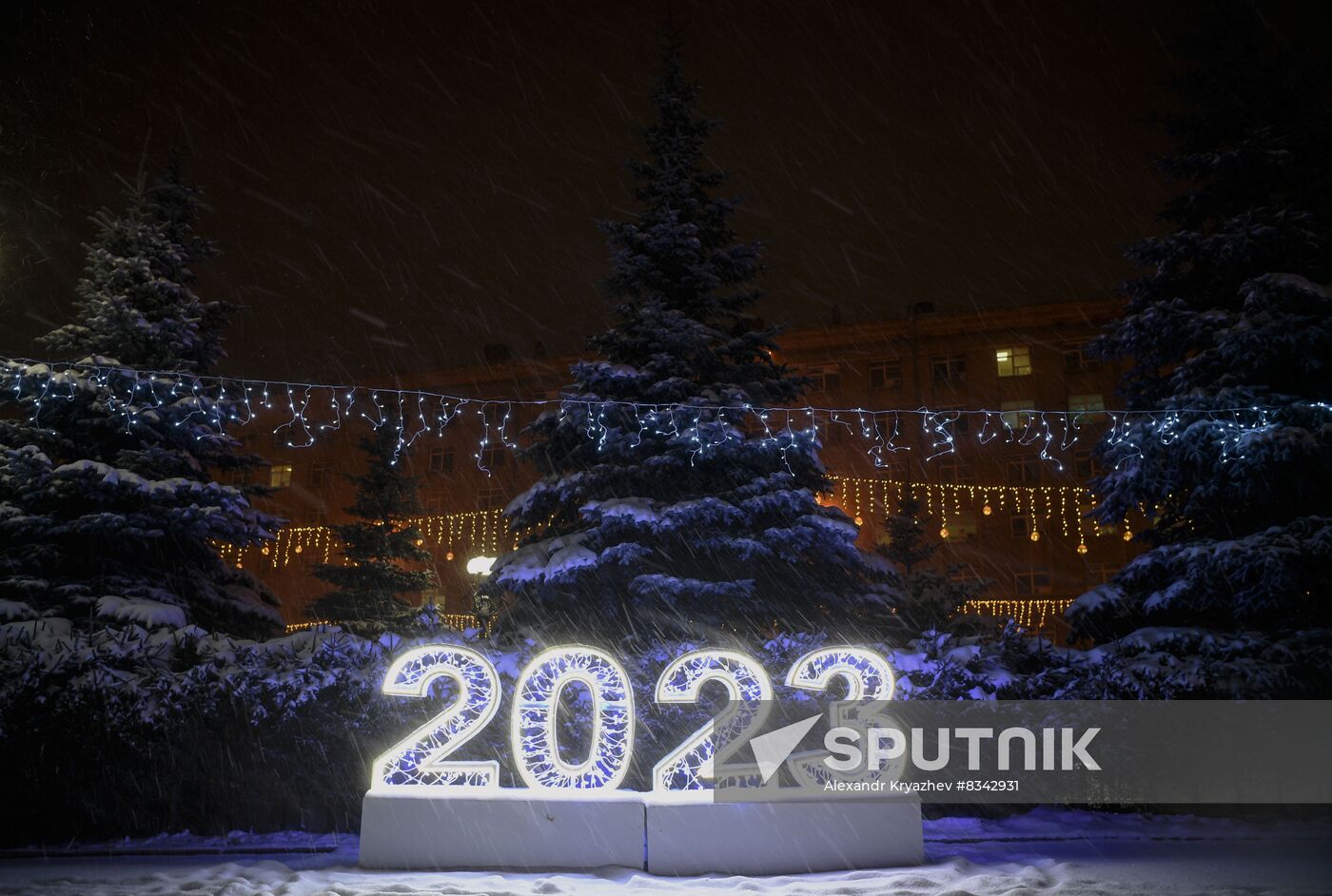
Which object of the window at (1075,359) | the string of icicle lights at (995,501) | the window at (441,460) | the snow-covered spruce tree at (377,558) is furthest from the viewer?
the window at (441,460)

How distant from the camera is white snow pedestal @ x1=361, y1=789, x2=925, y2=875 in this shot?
7648 millimetres

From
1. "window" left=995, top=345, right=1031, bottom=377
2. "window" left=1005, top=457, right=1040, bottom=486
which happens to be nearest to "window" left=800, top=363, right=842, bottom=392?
"window" left=995, top=345, right=1031, bottom=377

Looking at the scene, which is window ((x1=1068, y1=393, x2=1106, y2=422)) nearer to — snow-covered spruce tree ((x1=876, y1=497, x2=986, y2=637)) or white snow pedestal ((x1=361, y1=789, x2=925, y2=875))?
snow-covered spruce tree ((x1=876, y1=497, x2=986, y2=637))

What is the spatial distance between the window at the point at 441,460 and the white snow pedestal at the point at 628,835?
28.7 meters

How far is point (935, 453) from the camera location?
3091 cm

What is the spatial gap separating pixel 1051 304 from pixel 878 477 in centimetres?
836

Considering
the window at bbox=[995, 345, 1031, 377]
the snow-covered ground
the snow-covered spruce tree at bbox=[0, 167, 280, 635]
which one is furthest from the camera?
the window at bbox=[995, 345, 1031, 377]

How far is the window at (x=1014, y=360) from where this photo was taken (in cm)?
3206

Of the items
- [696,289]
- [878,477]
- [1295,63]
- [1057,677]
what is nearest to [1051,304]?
[878,477]

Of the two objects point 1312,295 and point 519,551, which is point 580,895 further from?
point 1312,295

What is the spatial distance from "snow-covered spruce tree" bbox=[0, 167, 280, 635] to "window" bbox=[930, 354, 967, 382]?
79.5ft

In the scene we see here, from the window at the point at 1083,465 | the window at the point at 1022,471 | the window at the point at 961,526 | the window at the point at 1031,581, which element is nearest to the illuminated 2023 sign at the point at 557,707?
the window at the point at 961,526

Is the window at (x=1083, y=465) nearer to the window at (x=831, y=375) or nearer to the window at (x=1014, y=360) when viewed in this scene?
the window at (x=1014, y=360)

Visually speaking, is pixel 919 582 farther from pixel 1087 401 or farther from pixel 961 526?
pixel 1087 401
